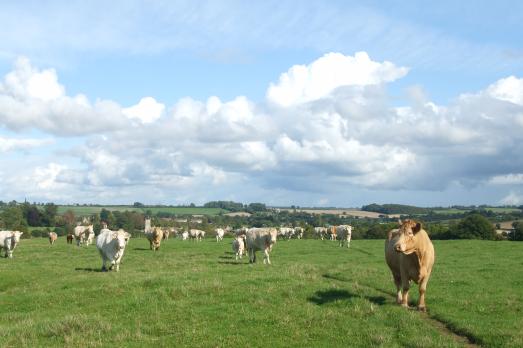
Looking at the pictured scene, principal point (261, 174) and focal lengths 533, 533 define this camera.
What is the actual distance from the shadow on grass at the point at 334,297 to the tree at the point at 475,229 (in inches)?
2276

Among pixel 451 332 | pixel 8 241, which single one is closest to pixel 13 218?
pixel 8 241

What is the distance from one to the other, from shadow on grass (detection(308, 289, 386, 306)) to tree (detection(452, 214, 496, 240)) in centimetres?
5780

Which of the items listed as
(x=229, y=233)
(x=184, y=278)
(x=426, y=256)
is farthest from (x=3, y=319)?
(x=229, y=233)

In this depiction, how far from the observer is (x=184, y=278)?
2181cm

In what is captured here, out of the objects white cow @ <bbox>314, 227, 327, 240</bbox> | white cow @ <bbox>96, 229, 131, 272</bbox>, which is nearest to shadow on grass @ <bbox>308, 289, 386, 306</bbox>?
white cow @ <bbox>96, 229, 131, 272</bbox>

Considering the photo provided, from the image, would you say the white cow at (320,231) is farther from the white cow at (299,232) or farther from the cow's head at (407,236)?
the cow's head at (407,236)

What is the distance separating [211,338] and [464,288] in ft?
38.2

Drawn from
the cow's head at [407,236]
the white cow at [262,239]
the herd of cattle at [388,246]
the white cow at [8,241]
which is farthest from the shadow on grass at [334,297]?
the white cow at [8,241]

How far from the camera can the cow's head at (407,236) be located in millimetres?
15297

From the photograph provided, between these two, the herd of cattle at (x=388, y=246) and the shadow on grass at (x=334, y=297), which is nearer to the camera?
the herd of cattle at (x=388, y=246)

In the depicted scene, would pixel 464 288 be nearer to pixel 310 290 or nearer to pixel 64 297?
pixel 310 290

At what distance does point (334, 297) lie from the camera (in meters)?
17.9

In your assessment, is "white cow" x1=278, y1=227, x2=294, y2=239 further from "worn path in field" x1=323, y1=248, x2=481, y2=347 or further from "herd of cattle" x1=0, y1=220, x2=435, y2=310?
"worn path in field" x1=323, y1=248, x2=481, y2=347

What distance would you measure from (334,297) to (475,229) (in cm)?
6109
